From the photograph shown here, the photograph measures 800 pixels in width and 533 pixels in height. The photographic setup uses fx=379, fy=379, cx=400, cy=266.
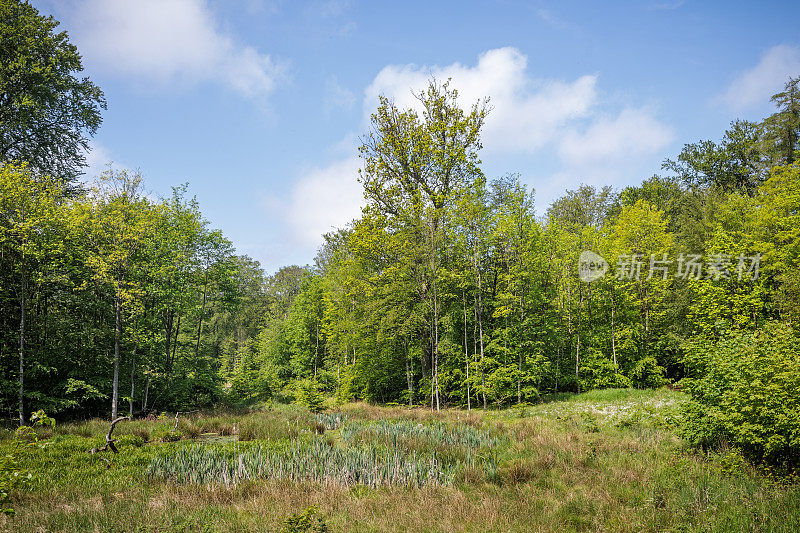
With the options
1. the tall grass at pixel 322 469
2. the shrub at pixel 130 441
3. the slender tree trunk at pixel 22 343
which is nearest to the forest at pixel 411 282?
the slender tree trunk at pixel 22 343

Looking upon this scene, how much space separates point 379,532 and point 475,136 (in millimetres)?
19195

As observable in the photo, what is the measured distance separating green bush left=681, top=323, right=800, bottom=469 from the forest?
0.36ft

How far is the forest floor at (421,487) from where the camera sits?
5.14 m

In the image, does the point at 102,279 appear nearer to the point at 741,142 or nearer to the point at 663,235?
→ the point at 663,235

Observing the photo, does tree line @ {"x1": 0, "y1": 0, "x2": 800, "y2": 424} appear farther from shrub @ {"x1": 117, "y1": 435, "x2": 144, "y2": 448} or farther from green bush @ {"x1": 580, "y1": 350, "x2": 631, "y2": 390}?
shrub @ {"x1": 117, "y1": 435, "x2": 144, "y2": 448}

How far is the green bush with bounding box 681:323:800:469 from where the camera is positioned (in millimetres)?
6688

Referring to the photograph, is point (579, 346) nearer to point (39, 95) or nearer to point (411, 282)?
point (411, 282)

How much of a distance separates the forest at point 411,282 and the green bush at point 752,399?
0.11 meters

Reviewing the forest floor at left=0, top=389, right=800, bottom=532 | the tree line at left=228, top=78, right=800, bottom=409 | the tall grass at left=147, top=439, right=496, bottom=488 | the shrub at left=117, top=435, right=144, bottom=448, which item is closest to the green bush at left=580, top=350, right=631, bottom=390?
the tree line at left=228, top=78, right=800, bottom=409

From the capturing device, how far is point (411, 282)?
796 inches

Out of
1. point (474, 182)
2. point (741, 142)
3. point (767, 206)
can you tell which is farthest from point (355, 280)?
point (741, 142)

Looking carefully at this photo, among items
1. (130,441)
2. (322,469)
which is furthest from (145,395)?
(322,469)

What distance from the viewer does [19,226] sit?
14047 mm

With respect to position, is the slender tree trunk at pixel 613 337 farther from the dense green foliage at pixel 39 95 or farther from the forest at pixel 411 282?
the dense green foliage at pixel 39 95
